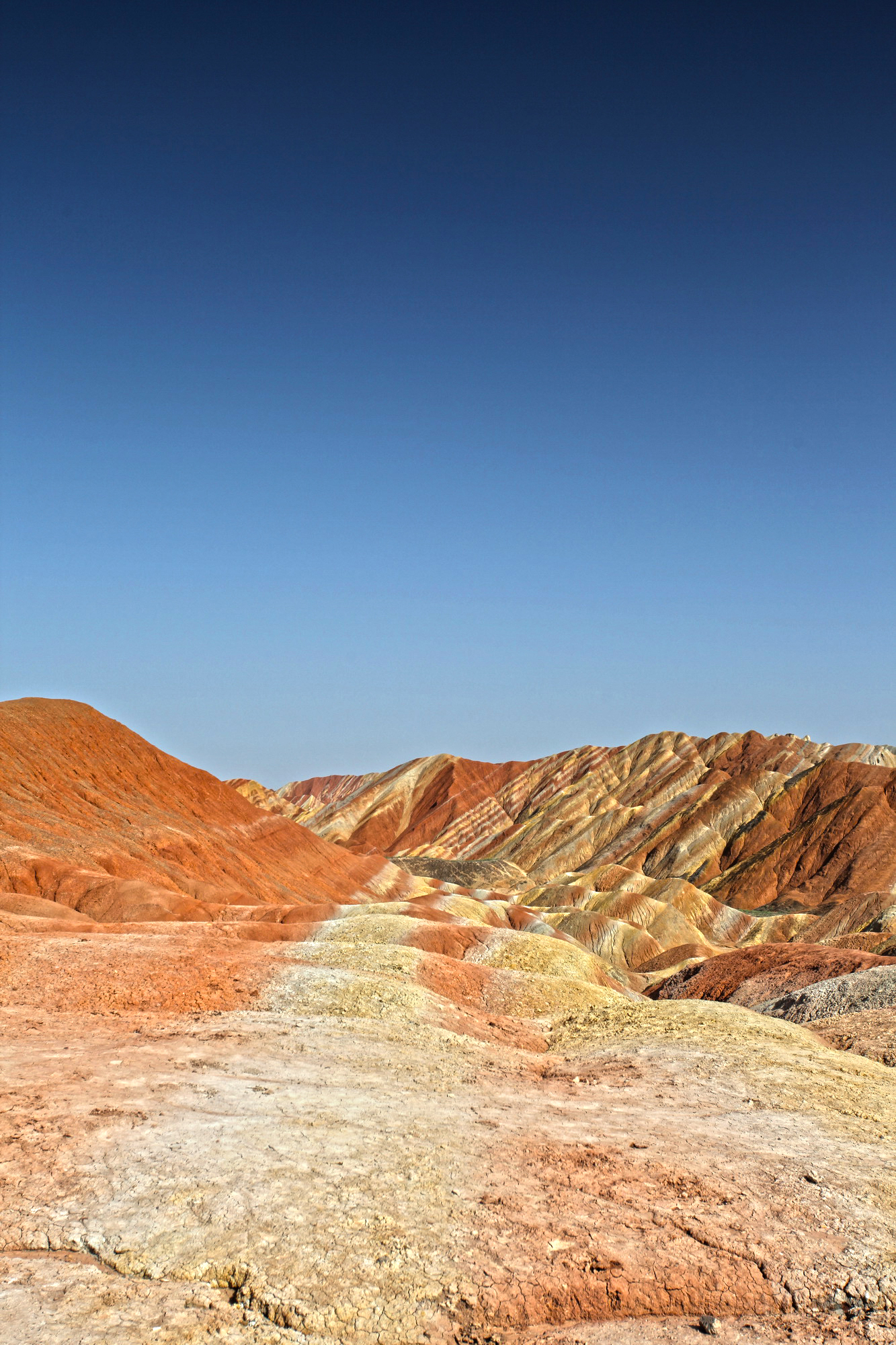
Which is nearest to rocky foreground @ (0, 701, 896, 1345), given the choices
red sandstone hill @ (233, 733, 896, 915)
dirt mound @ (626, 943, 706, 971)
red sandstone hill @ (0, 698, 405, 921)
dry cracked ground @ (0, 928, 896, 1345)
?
dry cracked ground @ (0, 928, 896, 1345)

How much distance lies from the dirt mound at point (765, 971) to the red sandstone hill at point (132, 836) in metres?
24.1

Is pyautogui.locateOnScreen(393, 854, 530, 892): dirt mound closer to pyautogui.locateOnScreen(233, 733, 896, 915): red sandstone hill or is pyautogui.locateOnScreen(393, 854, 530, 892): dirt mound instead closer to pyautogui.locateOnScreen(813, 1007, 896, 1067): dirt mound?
pyautogui.locateOnScreen(233, 733, 896, 915): red sandstone hill

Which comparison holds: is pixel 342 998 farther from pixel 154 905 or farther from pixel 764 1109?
pixel 154 905

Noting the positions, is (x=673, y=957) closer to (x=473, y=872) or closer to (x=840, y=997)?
→ (x=840, y=997)

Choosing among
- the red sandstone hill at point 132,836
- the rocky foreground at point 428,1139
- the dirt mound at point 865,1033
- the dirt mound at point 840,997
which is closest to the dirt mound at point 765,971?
the rocky foreground at point 428,1139

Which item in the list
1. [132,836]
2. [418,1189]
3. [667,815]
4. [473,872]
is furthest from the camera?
[667,815]

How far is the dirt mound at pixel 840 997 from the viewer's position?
2533 centimetres

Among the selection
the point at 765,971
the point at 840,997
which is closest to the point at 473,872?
the point at 765,971

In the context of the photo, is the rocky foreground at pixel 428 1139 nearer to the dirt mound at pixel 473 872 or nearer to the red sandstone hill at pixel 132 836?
the red sandstone hill at pixel 132 836

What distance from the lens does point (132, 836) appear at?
6681 cm

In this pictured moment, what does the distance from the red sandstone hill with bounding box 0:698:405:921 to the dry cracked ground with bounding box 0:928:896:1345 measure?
28944mm

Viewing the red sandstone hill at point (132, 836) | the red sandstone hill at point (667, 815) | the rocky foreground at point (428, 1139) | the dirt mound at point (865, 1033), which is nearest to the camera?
the rocky foreground at point (428, 1139)

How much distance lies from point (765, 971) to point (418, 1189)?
2695 cm

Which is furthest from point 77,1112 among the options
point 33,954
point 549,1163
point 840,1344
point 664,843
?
point 664,843
